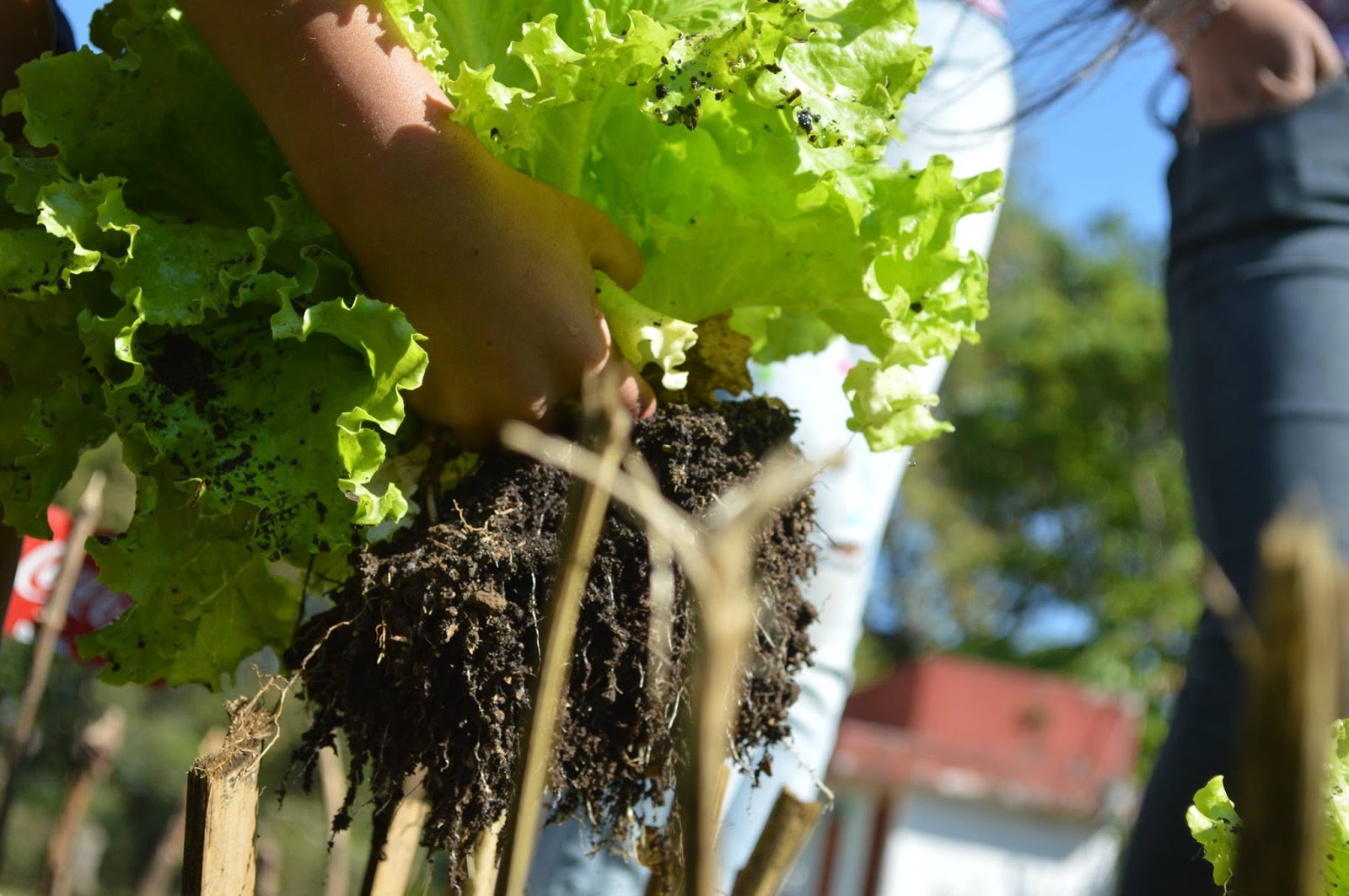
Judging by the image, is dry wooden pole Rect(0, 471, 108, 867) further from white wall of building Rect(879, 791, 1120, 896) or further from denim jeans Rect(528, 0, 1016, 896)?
white wall of building Rect(879, 791, 1120, 896)

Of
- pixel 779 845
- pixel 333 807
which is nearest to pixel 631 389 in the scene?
pixel 779 845

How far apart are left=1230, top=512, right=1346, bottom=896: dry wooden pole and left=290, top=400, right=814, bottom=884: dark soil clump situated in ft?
1.62

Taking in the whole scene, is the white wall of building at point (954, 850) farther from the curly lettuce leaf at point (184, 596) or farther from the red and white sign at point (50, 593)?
the curly lettuce leaf at point (184, 596)

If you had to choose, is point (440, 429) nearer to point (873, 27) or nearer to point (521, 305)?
point (521, 305)

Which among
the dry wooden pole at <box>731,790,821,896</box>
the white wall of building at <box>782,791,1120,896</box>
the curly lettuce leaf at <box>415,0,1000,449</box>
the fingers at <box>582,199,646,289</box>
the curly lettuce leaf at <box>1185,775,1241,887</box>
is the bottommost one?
the dry wooden pole at <box>731,790,821,896</box>

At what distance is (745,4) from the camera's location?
874 mm

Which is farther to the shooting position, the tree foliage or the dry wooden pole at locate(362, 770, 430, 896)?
the tree foliage

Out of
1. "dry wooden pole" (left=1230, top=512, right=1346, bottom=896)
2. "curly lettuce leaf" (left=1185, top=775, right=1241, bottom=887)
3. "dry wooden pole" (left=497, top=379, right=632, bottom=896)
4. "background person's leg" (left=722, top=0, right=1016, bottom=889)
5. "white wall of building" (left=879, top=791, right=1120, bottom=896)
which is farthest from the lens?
"white wall of building" (left=879, top=791, right=1120, bottom=896)

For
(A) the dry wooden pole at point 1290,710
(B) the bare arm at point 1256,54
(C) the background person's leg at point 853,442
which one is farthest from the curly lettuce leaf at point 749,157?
(B) the bare arm at point 1256,54

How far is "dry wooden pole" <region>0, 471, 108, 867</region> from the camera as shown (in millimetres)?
1621

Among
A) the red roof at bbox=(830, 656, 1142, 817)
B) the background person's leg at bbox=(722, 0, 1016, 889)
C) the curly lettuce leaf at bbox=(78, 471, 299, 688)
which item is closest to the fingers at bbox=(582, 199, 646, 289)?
the curly lettuce leaf at bbox=(78, 471, 299, 688)

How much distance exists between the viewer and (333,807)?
1589 mm

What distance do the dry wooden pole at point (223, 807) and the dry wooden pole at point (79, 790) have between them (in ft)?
4.31

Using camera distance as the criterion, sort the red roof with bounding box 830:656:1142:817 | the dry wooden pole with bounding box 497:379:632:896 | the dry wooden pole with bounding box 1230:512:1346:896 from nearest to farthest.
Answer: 1. the dry wooden pole with bounding box 1230:512:1346:896
2. the dry wooden pole with bounding box 497:379:632:896
3. the red roof with bounding box 830:656:1142:817
